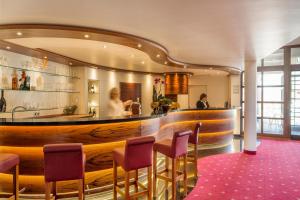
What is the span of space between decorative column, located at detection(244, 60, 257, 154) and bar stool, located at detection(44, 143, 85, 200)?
503 cm

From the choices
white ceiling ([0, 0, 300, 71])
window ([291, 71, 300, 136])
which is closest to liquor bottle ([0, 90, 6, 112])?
white ceiling ([0, 0, 300, 71])

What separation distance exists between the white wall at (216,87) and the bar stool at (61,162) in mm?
8699

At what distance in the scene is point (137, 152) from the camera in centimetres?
284

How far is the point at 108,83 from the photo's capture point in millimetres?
8453

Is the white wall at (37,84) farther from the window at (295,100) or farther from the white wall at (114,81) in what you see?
the window at (295,100)

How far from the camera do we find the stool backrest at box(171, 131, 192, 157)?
330cm

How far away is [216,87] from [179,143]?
24.6 ft

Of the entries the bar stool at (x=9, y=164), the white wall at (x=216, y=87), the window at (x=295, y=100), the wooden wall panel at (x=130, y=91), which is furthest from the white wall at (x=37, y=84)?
the window at (x=295, y=100)

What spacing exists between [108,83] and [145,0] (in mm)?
6063

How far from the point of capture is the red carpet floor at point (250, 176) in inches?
141

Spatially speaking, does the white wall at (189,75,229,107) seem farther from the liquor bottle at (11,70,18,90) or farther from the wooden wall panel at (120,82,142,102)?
the liquor bottle at (11,70,18,90)

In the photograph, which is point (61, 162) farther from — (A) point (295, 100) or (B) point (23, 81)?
(A) point (295, 100)

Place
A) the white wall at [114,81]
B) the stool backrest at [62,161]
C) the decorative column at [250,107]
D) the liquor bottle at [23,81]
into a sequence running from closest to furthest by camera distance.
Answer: the stool backrest at [62,161], the liquor bottle at [23,81], the decorative column at [250,107], the white wall at [114,81]

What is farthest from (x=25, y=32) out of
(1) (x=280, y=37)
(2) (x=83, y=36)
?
(1) (x=280, y=37)
